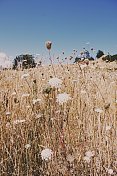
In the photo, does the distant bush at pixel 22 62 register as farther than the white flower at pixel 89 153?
Yes

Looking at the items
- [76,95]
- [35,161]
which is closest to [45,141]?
[35,161]

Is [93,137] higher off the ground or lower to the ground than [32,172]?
higher

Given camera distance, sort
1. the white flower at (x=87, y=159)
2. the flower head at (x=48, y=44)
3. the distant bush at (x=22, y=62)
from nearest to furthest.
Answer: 1. the flower head at (x=48, y=44)
2. the white flower at (x=87, y=159)
3. the distant bush at (x=22, y=62)

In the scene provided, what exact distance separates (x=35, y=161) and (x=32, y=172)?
0.08m

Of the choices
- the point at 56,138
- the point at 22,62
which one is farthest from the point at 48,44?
the point at 22,62

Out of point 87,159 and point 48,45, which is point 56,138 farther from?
point 48,45

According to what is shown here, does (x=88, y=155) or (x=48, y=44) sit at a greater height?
(x=48, y=44)

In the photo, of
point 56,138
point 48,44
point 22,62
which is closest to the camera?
point 48,44

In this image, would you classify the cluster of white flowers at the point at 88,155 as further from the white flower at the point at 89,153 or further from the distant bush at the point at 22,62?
the distant bush at the point at 22,62

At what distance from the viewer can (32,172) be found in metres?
2.30

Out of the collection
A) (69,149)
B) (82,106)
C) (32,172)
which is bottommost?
(32,172)

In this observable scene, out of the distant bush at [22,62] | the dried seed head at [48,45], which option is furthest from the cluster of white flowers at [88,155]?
the distant bush at [22,62]

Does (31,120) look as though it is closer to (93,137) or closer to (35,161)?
(35,161)

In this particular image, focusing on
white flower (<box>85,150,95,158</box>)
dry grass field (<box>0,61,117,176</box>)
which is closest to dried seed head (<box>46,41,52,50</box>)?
dry grass field (<box>0,61,117,176</box>)
